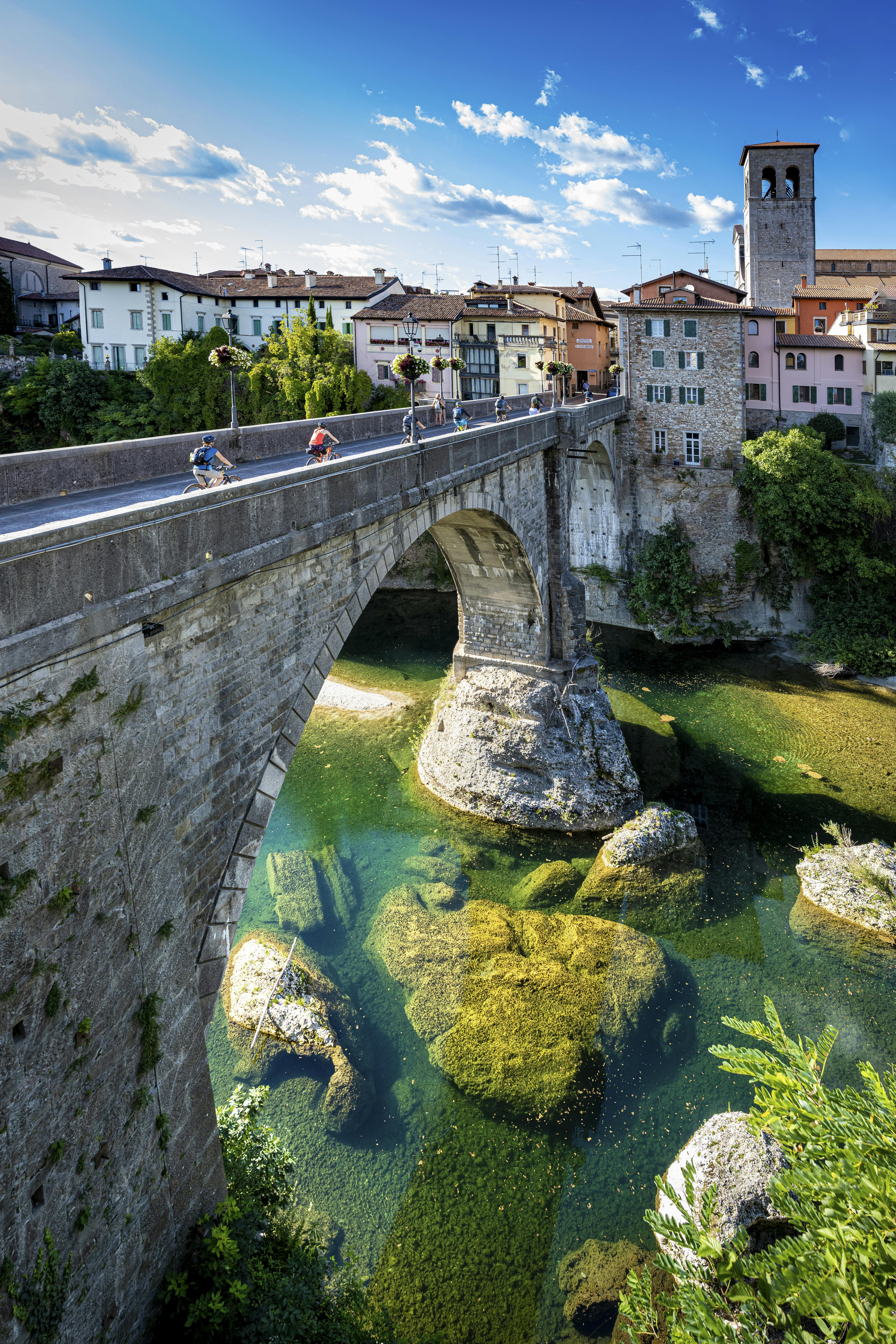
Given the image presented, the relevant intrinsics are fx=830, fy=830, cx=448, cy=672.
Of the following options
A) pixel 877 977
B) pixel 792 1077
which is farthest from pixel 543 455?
pixel 792 1077

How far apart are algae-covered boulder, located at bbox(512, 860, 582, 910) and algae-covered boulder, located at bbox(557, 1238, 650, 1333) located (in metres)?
7.70

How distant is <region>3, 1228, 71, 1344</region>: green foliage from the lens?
5977 mm

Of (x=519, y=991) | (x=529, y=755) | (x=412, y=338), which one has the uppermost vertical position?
Result: (x=412, y=338)

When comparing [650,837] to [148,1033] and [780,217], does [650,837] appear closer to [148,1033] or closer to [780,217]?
[148,1033]

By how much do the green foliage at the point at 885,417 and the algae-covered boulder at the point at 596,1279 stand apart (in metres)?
36.6

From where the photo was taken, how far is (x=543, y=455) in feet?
81.8

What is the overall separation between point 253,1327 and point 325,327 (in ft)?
175

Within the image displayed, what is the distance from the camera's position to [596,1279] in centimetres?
1136

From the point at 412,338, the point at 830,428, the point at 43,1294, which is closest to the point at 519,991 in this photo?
the point at 43,1294

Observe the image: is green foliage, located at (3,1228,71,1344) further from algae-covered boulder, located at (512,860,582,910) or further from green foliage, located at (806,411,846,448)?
green foliage, located at (806,411,846,448)

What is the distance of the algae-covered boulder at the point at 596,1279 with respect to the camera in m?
10.9

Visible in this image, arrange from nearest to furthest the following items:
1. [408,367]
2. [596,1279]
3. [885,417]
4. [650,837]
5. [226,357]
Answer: [596,1279] → [226,357] → [408,367] → [650,837] → [885,417]

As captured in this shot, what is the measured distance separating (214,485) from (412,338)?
33.6 m

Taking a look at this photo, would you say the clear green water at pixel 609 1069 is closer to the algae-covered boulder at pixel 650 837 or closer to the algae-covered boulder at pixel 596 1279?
the algae-covered boulder at pixel 596 1279
